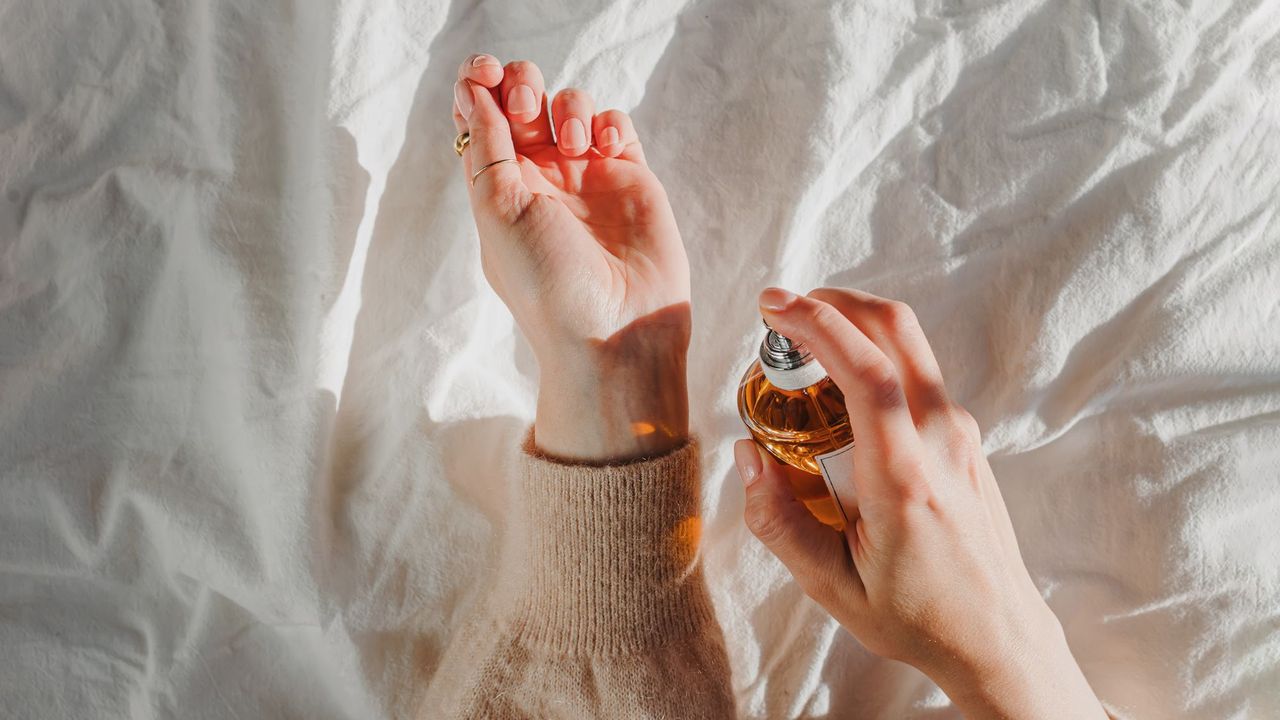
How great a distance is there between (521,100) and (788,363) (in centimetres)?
37

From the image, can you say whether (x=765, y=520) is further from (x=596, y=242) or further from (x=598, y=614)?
(x=596, y=242)

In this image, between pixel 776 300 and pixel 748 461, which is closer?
pixel 776 300

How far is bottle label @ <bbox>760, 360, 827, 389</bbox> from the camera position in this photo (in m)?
0.70

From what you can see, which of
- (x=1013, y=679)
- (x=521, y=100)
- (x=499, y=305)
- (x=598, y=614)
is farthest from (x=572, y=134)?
(x=1013, y=679)

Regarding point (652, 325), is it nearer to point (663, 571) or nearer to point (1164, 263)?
point (663, 571)

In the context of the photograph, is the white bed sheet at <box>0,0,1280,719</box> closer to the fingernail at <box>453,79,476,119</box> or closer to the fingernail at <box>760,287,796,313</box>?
the fingernail at <box>453,79,476,119</box>

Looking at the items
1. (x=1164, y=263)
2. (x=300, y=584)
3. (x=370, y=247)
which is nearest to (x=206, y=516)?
(x=300, y=584)

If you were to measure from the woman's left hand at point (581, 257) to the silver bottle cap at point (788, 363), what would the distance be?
23 centimetres

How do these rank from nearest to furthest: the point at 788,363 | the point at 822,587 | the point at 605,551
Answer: the point at 788,363, the point at 822,587, the point at 605,551

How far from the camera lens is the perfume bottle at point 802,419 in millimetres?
703

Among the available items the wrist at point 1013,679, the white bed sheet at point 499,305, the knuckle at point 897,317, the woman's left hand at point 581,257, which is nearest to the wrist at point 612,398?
the woman's left hand at point 581,257

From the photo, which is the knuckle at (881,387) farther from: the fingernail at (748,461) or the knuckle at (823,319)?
the fingernail at (748,461)

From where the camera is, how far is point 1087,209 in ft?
3.22

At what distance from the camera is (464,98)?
888 mm
